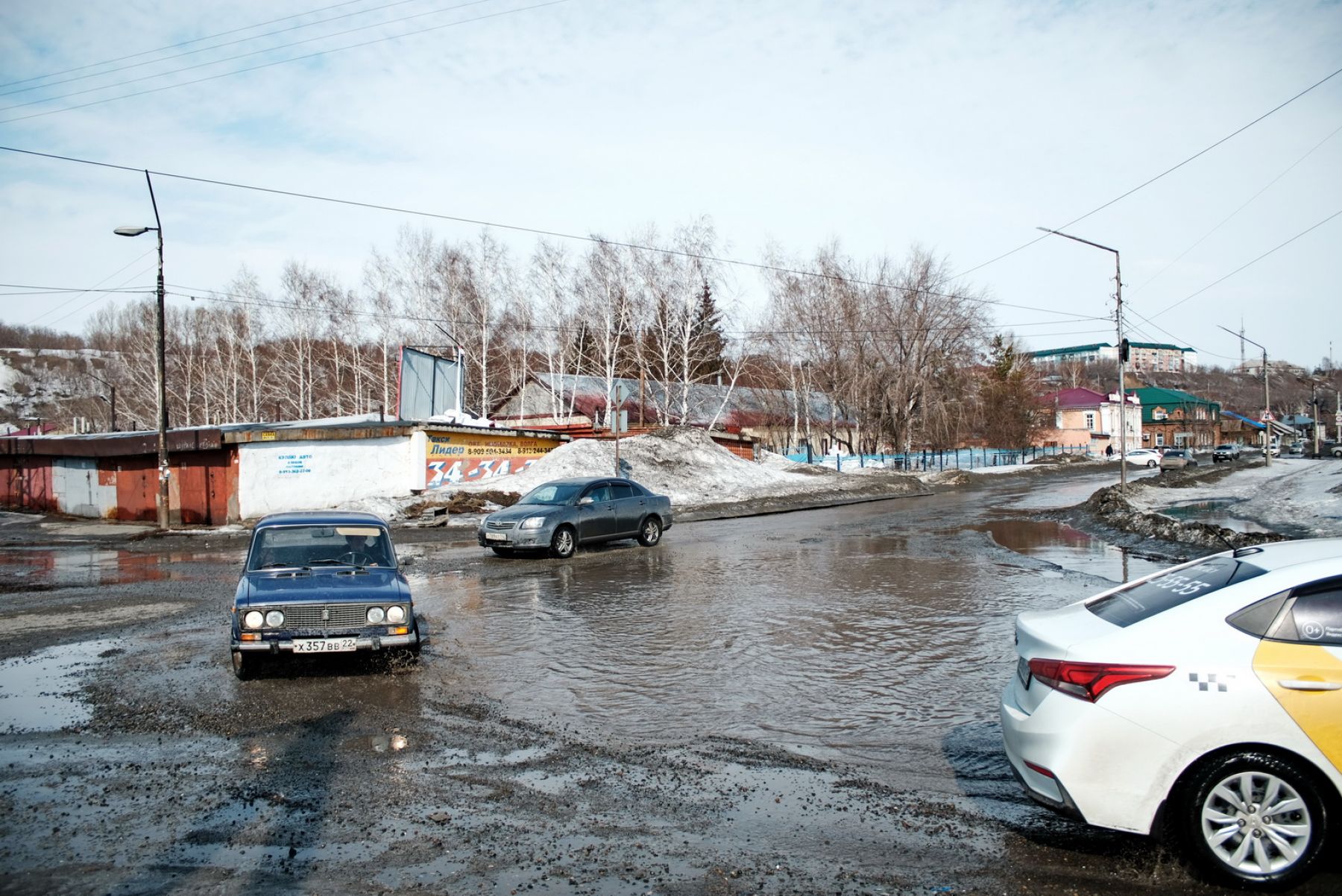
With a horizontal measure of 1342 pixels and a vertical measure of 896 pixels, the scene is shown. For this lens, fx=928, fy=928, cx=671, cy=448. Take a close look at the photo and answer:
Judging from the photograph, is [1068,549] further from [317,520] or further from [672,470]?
[672,470]

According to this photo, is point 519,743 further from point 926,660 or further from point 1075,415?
point 1075,415

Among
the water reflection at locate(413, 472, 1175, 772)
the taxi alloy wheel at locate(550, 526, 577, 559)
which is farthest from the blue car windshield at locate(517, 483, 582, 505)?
the water reflection at locate(413, 472, 1175, 772)

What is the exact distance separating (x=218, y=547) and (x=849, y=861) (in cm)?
2235

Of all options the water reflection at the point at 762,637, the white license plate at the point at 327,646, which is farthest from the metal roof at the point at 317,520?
the white license plate at the point at 327,646

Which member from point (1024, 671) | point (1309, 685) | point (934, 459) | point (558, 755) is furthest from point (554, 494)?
point (934, 459)

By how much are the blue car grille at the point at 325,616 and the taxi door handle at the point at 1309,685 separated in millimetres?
7123

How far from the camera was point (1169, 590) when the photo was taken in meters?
5.14

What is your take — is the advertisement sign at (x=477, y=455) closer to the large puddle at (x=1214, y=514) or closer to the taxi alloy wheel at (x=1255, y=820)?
the large puddle at (x=1214, y=514)

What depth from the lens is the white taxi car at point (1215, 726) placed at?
4.18 m

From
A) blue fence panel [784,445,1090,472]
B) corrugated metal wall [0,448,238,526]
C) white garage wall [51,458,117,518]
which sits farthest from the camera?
blue fence panel [784,445,1090,472]

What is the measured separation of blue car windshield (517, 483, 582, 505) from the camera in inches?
758

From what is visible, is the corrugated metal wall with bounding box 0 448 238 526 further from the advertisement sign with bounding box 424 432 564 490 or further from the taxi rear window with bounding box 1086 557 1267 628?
the taxi rear window with bounding box 1086 557 1267 628

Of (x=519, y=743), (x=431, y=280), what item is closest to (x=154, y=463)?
(x=431, y=280)

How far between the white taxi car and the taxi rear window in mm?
106
